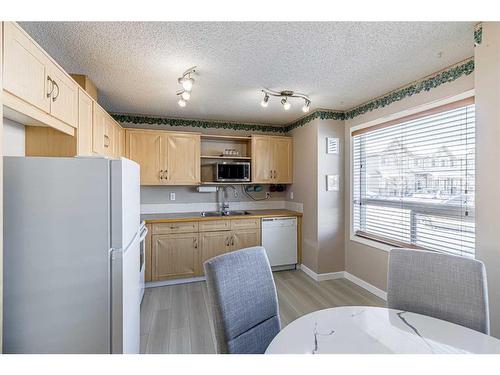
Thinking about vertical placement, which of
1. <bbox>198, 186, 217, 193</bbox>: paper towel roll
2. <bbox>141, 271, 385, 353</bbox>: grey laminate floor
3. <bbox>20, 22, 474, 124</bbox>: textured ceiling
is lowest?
<bbox>141, 271, 385, 353</bbox>: grey laminate floor

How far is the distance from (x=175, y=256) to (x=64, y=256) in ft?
6.80

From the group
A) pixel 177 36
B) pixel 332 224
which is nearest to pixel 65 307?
pixel 177 36

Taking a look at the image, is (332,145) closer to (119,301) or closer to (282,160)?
(282,160)

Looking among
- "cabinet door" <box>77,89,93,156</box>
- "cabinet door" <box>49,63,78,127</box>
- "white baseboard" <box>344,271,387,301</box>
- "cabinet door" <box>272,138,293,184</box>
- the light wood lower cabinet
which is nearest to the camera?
"cabinet door" <box>49,63,78,127</box>

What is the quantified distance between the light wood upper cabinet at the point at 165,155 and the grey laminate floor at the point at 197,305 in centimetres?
146

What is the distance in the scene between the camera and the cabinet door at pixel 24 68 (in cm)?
106

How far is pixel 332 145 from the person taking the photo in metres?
3.23

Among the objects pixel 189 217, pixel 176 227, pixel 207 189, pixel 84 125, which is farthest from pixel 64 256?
pixel 207 189

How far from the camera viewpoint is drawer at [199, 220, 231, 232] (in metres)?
3.23

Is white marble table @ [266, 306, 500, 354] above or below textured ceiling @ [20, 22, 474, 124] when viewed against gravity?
below

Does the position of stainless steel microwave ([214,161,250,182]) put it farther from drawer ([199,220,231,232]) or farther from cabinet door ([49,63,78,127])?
cabinet door ([49,63,78,127])

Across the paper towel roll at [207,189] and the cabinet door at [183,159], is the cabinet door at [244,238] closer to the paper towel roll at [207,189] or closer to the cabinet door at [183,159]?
the paper towel roll at [207,189]

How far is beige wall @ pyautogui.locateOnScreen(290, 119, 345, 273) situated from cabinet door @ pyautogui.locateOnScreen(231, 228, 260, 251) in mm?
773

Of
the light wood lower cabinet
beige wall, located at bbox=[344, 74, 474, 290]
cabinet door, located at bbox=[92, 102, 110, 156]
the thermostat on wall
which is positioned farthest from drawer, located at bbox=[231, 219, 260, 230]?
cabinet door, located at bbox=[92, 102, 110, 156]
